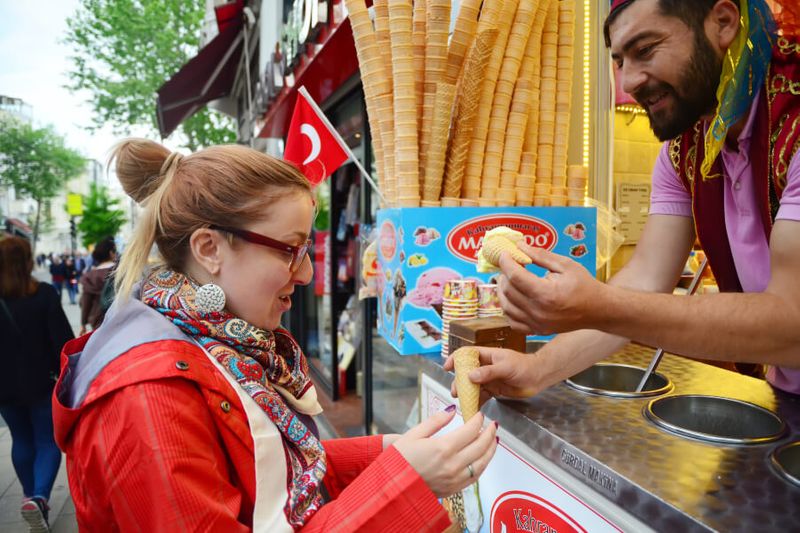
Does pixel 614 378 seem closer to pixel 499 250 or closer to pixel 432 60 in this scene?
pixel 499 250

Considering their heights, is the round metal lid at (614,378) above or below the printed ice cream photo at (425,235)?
below

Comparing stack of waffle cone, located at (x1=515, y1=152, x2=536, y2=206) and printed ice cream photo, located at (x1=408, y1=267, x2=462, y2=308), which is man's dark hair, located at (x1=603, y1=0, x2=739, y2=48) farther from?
printed ice cream photo, located at (x1=408, y1=267, x2=462, y2=308)

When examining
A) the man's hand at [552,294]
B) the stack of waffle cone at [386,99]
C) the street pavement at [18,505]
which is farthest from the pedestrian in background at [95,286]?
the man's hand at [552,294]

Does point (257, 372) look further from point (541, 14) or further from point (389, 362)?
point (389, 362)

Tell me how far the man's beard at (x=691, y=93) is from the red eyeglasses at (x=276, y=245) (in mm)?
1261

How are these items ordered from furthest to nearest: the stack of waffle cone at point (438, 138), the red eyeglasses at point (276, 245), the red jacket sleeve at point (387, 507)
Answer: the stack of waffle cone at point (438, 138) → the red eyeglasses at point (276, 245) → the red jacket sleeve at point (387, 507)

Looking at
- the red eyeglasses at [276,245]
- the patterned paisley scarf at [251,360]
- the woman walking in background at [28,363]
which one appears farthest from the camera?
the woman walking in background at [28,363]

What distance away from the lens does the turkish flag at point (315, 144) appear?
3.38 m

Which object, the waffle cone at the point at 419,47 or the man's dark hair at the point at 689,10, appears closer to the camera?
the man's dark hair at the point at 689,10

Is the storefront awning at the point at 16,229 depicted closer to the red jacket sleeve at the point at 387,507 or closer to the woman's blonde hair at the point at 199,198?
the woman's blonde hair at the point at 199,198

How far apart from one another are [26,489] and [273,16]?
8.39 meters

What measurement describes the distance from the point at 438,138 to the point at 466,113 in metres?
0.19

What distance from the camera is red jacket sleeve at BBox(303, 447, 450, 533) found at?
1.28 m

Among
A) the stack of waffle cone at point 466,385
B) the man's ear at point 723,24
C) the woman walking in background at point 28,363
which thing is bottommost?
the woman walking in background at point 28,363
